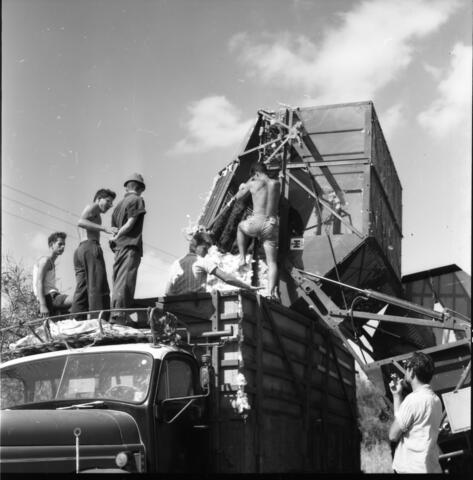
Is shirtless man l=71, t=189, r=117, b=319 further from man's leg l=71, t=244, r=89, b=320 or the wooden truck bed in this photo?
the wooden truck bed

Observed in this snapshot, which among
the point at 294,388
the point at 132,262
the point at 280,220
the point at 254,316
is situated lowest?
the point at 294,388

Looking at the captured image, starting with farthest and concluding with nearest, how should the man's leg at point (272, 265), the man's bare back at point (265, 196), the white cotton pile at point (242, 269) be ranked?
the man's bare back at point (265, 196)
the white cotton pile at point (242, 269)
the man's leg at point (272, 265)

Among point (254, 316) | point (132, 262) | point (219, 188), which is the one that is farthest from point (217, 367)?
point (219, 188)

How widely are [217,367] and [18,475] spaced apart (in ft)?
7.64

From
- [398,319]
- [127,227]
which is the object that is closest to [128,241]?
[127,227]

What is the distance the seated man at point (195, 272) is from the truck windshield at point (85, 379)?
2148 millimetres

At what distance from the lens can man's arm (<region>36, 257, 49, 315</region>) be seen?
8.26 metres

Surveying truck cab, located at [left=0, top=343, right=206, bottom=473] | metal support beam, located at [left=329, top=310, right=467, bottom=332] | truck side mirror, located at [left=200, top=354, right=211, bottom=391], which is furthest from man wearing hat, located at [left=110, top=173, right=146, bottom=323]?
metal support beam, located at [left=329, top=310, right=467, bottom=332]

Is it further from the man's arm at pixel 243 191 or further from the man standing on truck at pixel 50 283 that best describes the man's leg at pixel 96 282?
the man's arm at pixel 243 191

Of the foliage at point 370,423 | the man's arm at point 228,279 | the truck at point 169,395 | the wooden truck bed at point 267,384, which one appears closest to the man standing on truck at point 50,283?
the truck at point 169,395

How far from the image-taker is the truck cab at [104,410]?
5242mm

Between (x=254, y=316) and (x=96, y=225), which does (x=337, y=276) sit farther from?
(x=96, y=225)

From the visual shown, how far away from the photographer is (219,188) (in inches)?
409

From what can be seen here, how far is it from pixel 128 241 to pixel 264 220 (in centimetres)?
210
